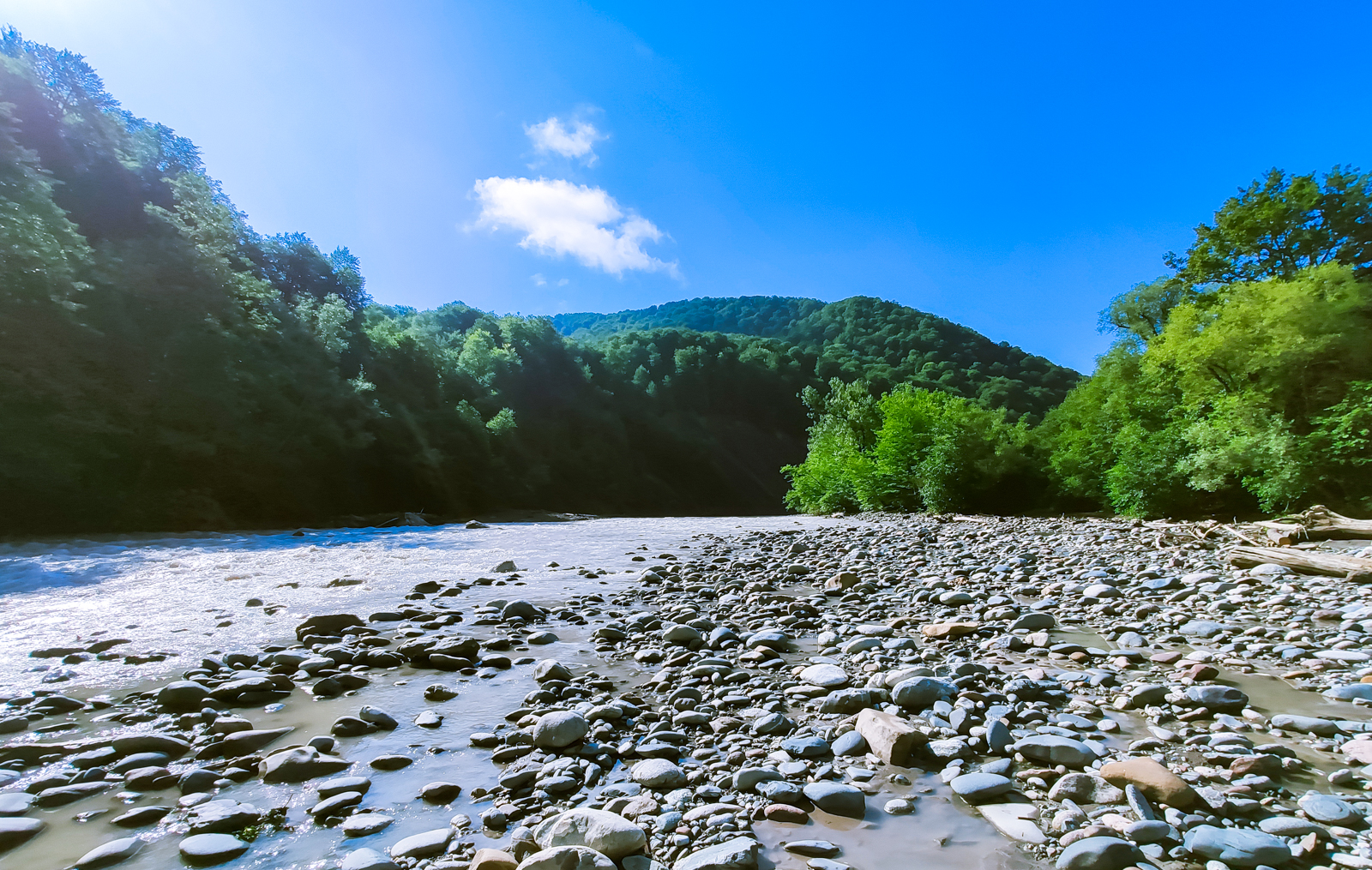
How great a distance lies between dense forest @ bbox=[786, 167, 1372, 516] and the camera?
11.6 meters

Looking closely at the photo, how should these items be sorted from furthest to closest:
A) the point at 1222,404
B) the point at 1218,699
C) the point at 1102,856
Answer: the point at 1222,404 → the point at 1218,699 → the point at 1102,856

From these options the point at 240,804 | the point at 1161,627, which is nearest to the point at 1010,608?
the point at 1161,627

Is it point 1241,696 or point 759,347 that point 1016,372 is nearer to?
point 759,347

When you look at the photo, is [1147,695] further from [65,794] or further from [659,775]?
[65,794]

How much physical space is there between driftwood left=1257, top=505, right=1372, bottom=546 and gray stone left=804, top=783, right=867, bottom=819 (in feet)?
33.9

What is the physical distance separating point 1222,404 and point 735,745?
15.7m

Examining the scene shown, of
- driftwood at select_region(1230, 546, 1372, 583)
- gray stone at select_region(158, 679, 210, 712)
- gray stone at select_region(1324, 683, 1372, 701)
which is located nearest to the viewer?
gray stone at select_region(1324, 683, 1372, 701)

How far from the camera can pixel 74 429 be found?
49.2 ft

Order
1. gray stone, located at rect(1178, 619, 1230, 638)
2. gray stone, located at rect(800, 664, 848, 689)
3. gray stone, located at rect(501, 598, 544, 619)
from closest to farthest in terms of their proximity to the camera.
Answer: gray stone, located at rect(800, 664, 848, 689), gray stone, located at rect(1178, 619, 1230, 638), gray stone, located at rect(501, 598, 544, 619)

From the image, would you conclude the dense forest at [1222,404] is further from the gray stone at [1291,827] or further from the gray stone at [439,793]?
the gray stone at [439,793]

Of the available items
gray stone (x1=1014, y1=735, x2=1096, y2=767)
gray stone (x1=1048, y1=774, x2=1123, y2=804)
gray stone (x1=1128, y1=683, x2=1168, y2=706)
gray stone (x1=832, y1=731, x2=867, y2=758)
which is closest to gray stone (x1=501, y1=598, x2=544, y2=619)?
gray stone (x1=832, y1=731, x2=867, y2=758)

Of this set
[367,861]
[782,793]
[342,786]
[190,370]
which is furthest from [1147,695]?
[190,370]

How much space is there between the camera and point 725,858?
185 centimetres

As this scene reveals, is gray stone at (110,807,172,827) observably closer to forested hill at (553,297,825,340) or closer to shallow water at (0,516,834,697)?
shallow water at (0,516,834,697)
